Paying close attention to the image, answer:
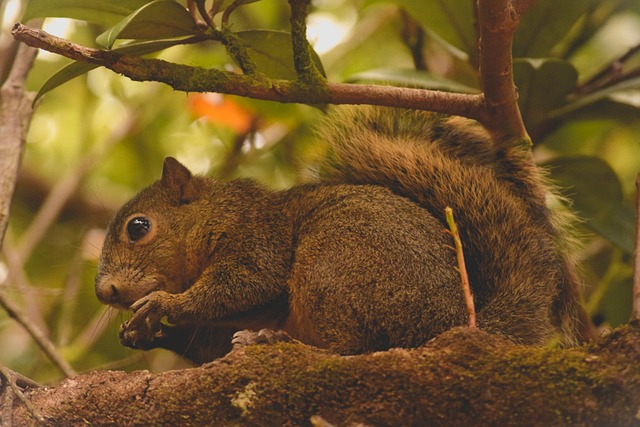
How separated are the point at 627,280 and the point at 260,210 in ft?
4.74

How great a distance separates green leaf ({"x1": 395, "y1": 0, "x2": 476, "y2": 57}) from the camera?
9.15 feet

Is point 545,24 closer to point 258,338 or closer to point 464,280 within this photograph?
point 464,280

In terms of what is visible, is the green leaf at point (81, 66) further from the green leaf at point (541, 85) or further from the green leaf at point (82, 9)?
the green leaf at point (541, 85)

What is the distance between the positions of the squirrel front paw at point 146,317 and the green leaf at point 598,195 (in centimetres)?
145

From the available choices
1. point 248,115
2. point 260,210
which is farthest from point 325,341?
point 248,115

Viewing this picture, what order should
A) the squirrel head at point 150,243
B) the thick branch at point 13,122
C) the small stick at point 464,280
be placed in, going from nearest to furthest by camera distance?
1. the small stick at point 464,280
2. the squirrel head at point 150,243
3. the thick branch at point 13,122

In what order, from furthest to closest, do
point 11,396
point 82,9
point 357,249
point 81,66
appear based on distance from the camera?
point 82,9 → point 81,66 → point 357,249 → point 11,396

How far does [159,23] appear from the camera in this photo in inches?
81.0

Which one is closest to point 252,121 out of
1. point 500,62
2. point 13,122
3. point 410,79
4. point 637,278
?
point 410,79

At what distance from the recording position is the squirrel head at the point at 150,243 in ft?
7.61

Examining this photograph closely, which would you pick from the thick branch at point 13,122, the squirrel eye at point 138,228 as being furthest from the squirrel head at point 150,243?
the thick branch at point 13,122

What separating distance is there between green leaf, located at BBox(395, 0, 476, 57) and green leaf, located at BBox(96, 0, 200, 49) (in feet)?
3.28

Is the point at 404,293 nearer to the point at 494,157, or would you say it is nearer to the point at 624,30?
the point at 494,157

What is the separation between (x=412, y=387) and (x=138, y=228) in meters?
1.18
